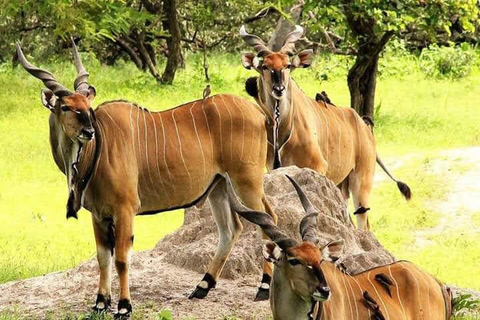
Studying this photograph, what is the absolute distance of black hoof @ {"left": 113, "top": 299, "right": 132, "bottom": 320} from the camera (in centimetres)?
578

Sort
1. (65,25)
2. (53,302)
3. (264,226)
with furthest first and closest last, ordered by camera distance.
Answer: (65,25) → (53,302) → (264,226)

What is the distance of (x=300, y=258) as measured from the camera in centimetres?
456

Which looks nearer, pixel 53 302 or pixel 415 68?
pixel 53 302

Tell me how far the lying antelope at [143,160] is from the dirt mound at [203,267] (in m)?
0.22

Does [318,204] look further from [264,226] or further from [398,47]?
[398,47]

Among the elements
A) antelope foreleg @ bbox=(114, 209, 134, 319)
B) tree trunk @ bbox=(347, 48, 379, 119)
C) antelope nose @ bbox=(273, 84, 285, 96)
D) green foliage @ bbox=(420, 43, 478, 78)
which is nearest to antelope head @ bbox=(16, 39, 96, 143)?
antelope foreleg @ bbox=(114, 209, 134, 319)

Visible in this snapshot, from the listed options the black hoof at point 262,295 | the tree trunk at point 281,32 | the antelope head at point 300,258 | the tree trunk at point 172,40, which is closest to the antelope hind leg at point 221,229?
the black hoof at point 262,295

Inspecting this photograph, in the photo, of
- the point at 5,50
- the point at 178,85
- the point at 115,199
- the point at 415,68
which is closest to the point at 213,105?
the point at 115,199

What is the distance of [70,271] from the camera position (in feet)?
22.6

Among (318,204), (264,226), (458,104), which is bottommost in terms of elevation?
(458,104)

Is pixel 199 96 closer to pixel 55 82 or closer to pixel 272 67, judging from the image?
pixel 272 67

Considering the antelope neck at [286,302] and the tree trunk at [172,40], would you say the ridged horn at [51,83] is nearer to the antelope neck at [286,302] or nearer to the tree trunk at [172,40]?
the antelope neck at [286,302]

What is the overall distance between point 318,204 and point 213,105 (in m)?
0.95

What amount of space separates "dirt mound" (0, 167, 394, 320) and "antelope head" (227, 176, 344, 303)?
1171mm
